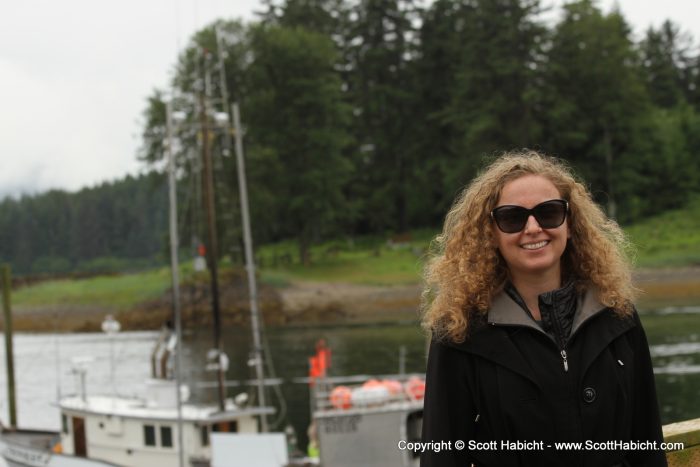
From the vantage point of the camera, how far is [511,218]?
3.27m

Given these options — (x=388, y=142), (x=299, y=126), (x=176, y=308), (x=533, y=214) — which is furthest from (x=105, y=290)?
(x=533, y=214)

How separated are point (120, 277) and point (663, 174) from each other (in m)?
37.0

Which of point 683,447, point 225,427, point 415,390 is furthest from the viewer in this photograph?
point 225,427

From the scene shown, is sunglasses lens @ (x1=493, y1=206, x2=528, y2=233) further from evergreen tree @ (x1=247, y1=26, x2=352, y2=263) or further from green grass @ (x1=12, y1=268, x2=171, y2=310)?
evergreen tree @ (x1=247, y1=26, x2=352, y2=263)

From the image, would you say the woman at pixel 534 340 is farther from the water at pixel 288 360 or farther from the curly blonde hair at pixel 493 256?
the water at pixel 288 360

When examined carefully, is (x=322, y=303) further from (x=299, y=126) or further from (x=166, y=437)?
(x=166, y=437)

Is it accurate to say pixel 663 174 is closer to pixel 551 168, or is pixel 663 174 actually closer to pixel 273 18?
pixel 273 18

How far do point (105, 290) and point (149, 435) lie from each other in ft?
149

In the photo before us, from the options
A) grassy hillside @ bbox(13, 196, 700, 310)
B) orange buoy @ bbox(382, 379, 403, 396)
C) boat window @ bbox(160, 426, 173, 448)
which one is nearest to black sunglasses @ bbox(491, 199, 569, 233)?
orange buoy @ bbox(382, 379, 403, 396)

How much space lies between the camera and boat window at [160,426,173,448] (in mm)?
18328

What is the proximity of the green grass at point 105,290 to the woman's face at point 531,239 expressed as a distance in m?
57.5

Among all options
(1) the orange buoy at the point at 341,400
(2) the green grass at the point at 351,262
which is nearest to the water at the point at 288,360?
(2) the green grass at the point at 351,262

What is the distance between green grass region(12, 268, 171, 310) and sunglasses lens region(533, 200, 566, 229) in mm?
57523

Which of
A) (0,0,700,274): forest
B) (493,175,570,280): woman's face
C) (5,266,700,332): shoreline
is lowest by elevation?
(5,266,700,332): shoreline
